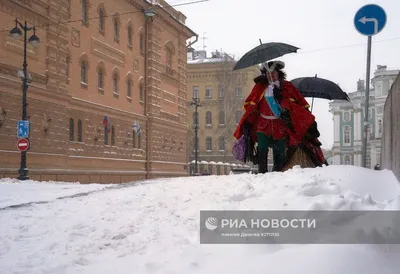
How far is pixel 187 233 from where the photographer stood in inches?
188

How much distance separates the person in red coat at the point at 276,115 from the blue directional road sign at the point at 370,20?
1.30m

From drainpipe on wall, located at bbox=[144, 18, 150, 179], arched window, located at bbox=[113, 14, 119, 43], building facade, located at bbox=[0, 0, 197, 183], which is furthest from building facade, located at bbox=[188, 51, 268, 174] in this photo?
arched window, located at bbox=[113, 14, 119, 43]

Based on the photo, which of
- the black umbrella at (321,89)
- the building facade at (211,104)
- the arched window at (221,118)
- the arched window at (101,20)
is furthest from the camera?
the arched window at (221,118)

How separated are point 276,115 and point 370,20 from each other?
202 cm

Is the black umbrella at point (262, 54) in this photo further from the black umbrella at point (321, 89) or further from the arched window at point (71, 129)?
the arched window at point (71, 129)

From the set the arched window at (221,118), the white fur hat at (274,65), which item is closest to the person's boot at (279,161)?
the white fur hat at (274,65)

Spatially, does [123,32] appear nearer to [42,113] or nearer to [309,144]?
[42,113]

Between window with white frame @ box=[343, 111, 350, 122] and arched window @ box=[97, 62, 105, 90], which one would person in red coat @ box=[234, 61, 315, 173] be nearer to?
arched window @ box=[97, 62, 105, 90]

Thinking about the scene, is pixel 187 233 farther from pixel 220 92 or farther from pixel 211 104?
pixel 211 104

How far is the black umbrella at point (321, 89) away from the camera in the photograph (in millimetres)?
12078

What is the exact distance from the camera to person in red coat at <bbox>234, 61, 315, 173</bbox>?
25.6 ft

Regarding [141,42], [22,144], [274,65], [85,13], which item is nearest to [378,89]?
[141,42]

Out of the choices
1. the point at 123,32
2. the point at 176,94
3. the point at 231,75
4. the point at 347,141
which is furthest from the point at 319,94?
the point at 347,141

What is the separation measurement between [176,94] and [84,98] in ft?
42.7
